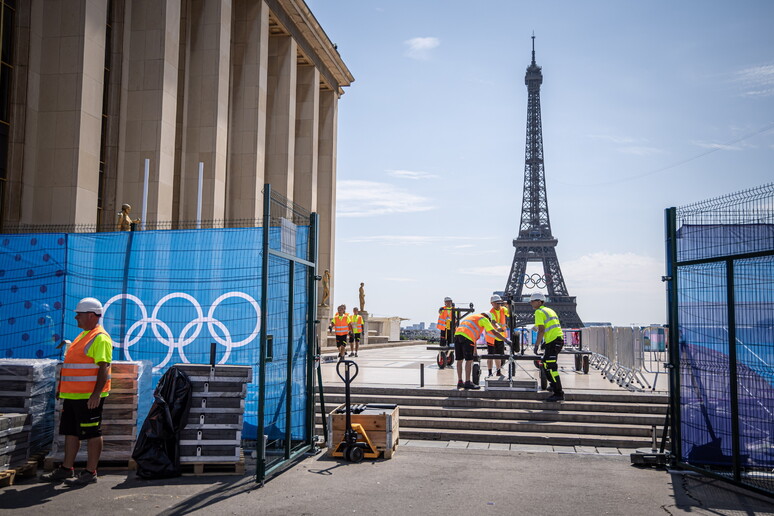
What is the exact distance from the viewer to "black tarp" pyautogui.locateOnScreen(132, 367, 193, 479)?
309 inches

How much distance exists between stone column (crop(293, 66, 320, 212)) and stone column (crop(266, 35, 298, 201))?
3.82 metres

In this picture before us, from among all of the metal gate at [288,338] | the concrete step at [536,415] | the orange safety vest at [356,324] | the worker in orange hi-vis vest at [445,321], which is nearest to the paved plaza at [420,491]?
the metal gate at [288,338]

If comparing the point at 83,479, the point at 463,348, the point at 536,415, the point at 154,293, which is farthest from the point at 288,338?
the point at 463,348

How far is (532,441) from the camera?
1065 cm

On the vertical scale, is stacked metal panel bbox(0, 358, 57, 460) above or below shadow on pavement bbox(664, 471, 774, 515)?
above

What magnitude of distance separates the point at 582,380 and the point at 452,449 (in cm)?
671

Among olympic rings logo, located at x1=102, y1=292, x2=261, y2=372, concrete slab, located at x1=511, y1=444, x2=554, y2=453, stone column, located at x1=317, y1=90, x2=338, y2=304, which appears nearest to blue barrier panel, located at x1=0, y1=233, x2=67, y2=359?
olympic rings logo, located at x1=102, y1=292, x2=261, y2=372

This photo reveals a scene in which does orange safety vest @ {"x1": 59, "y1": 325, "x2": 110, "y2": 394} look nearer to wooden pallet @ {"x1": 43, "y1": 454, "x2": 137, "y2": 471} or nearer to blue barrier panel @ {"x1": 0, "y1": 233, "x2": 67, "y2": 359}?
wooden pallet @ {"x1": 43, "y1": 454, "x2": 137, "y2": 471}

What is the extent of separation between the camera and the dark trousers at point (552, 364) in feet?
39.0

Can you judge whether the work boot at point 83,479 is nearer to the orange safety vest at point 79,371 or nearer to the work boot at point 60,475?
the work boot at point 60,475

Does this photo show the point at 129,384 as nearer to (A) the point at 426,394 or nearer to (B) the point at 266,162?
(A) the point at 426,394

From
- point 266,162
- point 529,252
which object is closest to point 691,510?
point 266,162

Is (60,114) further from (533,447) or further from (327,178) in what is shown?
(327,178)

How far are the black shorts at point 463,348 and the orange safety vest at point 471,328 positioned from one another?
81 millimetres
